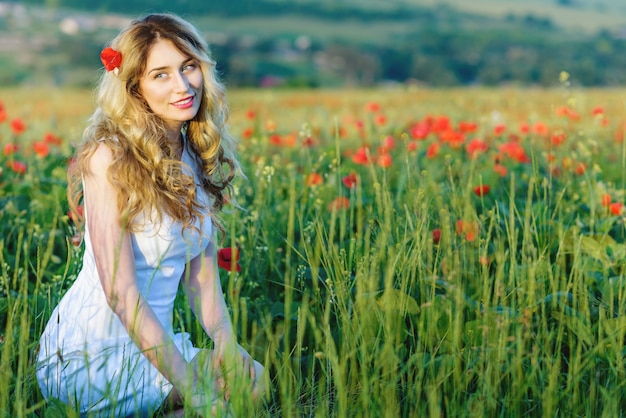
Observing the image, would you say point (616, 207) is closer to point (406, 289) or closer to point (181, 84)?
point (406, 289)

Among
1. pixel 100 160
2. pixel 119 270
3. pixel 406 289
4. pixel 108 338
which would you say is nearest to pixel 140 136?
pixel 100 160

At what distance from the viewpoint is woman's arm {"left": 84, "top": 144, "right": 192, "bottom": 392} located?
6.53ft

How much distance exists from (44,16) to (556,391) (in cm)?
4793

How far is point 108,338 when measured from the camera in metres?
1.91

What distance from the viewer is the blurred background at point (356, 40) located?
1278 inches

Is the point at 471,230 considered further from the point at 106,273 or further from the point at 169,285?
the point at 106,273

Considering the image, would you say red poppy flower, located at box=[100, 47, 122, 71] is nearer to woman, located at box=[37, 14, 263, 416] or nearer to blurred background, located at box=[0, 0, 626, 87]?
woman, located at box=[37, 14, 263, 416]

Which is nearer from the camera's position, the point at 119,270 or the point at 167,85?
the point at 119,270

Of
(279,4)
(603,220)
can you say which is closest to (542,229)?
(603,220)

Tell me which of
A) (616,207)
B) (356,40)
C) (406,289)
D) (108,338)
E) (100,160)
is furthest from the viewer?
(356,40)

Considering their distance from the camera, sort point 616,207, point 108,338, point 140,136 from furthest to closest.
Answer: point 616,207
point 140,136
point 108,338

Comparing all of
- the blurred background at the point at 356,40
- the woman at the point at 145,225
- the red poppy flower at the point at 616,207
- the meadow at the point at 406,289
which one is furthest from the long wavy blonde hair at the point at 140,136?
the blurred background at the point at 356,40

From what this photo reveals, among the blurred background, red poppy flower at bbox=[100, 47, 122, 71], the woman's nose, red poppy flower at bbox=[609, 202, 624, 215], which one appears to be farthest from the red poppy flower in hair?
the blurred background

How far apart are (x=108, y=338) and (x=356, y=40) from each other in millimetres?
43797
